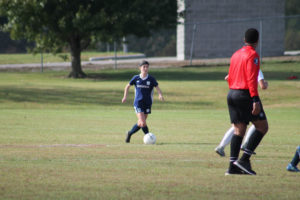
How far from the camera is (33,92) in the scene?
29.2 m

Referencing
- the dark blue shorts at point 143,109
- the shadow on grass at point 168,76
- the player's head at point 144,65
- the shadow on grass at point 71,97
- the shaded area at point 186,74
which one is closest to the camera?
the player's head at point 144,65

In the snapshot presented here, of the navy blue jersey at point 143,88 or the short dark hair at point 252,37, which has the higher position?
the short dark hair at point 252,37

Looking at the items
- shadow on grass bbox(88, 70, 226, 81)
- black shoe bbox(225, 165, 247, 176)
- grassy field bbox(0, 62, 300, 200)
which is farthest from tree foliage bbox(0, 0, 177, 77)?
black shoe bbox(225, 165, 247, 176)

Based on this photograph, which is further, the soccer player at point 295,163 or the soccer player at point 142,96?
the soccer player at point 142,96

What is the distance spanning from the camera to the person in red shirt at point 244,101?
736 cm

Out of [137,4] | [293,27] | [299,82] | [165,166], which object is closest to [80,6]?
[137,4]

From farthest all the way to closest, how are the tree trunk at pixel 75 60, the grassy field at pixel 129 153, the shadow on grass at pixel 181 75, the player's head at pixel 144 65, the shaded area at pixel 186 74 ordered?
the tree trunk at pixel 75 60 → the shaded area at pixel 186 74 → the shadow on grass at pixel 181 75 → the player's head at pixel 144 65 → the grassy field at pixel 129 153

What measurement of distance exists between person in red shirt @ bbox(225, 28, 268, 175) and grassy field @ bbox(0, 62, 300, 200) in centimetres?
31

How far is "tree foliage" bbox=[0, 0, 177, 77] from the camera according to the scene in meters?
34.1

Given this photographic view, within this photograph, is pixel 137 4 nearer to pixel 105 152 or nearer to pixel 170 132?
pixel 170 132

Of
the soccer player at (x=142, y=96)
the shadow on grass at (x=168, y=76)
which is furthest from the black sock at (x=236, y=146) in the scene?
the shadow on grass at (x=168, y=76)

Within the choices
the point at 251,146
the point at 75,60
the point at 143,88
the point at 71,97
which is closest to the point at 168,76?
the point at 75,60

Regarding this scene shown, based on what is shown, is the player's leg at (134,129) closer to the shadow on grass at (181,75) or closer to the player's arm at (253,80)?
the player's arm at (253,80)

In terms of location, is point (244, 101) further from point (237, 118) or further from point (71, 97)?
point (71, 97)
